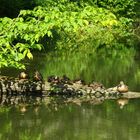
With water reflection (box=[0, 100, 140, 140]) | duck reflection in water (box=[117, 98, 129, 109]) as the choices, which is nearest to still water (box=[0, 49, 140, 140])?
water reflection (box=[0, 100, 140, 140])

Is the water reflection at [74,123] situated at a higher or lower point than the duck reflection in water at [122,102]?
lower

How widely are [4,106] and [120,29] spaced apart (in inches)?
1121

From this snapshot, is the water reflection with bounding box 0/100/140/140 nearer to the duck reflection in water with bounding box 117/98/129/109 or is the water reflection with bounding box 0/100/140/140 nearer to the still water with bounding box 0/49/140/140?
the still water with bounding box 0/49/140/140

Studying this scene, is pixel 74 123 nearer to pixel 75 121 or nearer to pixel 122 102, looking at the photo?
pixel 75 121

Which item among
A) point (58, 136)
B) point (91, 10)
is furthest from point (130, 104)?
point (91, 10)

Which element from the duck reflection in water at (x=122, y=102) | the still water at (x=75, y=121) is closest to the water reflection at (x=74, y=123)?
the still water at (x=75, y=121)

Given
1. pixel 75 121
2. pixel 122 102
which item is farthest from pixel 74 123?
pixel 122 102

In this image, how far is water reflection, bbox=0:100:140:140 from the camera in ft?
35.4

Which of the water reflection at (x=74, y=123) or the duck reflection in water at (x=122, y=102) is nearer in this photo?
the water reflection at (x=74, y=123)

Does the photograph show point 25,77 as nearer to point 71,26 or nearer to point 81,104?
point 81,104

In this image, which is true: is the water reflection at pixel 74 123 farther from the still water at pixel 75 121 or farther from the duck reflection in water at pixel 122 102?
the duck reflection in water at pixel 122 102

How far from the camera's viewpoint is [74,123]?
38.8 feet

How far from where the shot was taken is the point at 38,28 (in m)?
A: 9.60

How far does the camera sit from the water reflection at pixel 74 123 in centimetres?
1078
